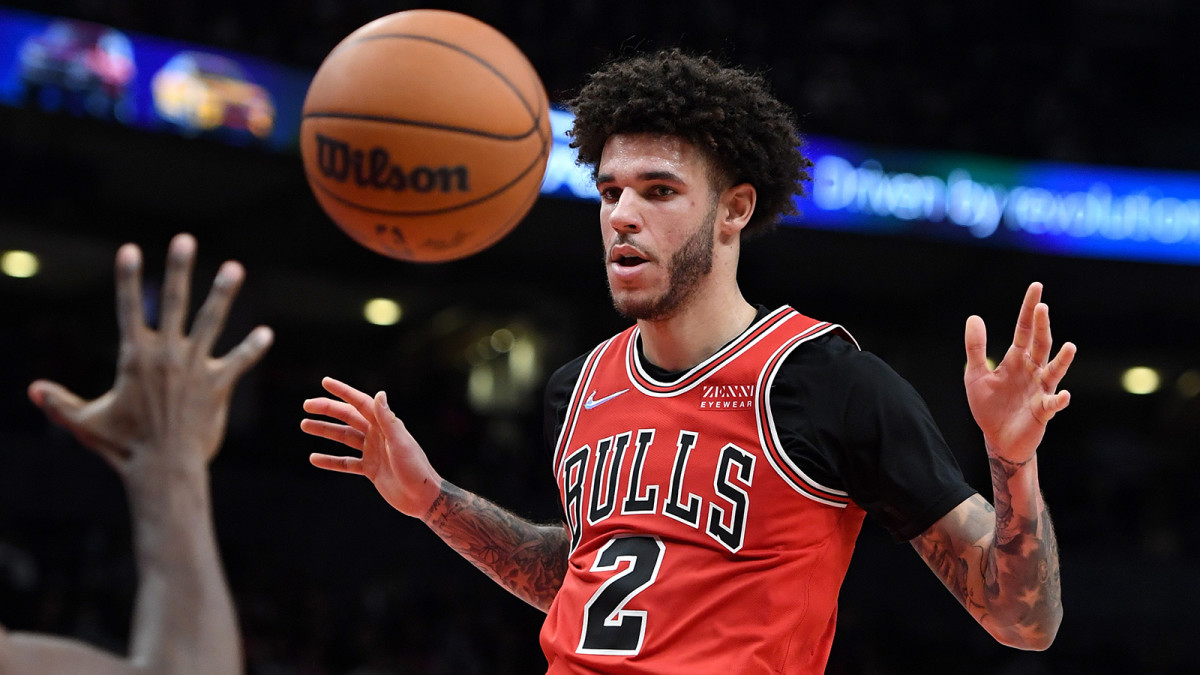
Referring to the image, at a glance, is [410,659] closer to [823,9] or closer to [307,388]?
[307,388]

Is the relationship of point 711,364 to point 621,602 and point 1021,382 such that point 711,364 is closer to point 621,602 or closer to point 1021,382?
point 621,602

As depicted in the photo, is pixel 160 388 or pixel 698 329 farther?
pixel 698 329

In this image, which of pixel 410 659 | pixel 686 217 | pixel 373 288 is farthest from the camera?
pixel 373 288

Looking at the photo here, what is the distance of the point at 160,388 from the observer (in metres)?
1.63

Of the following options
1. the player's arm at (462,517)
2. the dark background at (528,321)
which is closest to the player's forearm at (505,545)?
the player's arm at (462,517)

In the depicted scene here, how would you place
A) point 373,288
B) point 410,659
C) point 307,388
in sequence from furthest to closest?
point 373,288 → point 307,388 → point 410,659

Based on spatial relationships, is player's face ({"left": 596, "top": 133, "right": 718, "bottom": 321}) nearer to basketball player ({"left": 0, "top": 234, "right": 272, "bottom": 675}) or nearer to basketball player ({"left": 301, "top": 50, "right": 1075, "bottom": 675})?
basketball player ({"left": 301, "top": 50, "right": 1075, "bottom": 675})

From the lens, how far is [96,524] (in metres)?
11.3

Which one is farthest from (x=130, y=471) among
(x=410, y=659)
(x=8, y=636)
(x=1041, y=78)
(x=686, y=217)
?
(x=1041, y=78)

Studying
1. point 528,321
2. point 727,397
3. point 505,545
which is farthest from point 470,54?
point 528,321

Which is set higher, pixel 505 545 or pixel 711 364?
pixel 711 364

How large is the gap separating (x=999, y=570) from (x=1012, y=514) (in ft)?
0.44

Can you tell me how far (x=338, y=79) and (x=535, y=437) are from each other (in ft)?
34.3

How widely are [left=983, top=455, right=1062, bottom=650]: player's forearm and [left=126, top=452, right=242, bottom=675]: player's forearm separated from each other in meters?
1.70
